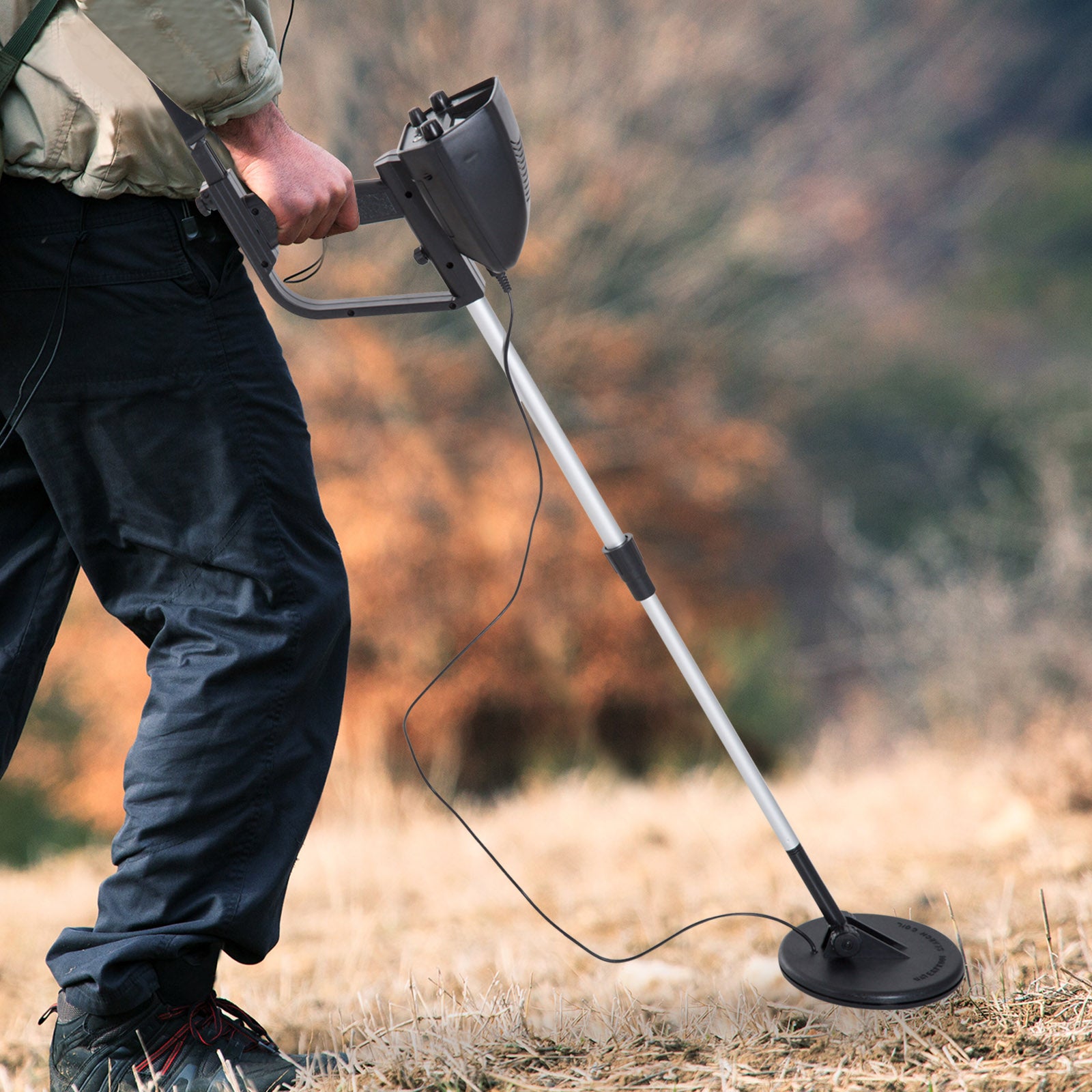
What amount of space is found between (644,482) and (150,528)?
4.07 m

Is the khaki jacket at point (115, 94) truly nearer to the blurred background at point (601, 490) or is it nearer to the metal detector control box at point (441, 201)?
the metal detector control box at point (441, 201)

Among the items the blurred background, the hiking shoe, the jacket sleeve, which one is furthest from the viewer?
the blurred background

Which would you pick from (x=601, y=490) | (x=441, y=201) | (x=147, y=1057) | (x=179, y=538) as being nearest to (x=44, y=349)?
(x=179, y=538)

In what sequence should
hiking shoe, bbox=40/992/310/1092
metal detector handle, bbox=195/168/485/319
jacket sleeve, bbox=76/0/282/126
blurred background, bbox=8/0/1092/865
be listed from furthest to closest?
blurred background, bbox=8/0/1092/865 → hiking shoe, bbox=40/992/310/1092 → metal detector handle, bbox=195/168/485/319 → jacket sleeve, bbox=76/0/282/126

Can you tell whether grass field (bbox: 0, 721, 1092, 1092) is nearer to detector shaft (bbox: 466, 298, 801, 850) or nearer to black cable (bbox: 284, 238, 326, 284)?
detector shaft (bbox: 466, 298, 801, 850)

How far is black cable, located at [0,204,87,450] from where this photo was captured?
1.25m

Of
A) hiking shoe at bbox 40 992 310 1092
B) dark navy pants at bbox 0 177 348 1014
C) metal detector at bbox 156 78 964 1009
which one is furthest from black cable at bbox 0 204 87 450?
hiking shoe at bbox 40 992 310 1092

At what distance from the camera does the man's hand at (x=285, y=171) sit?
4.09 feet

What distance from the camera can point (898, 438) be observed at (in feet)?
25.5

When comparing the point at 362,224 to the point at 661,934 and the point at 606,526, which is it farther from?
the point at 661,934

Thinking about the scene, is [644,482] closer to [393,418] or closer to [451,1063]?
[393,418]

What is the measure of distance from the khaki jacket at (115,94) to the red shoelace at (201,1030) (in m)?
0.94

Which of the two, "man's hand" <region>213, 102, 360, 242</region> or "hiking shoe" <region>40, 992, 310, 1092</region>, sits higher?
"man's hand" <region>213, 102, 360, 242</region>

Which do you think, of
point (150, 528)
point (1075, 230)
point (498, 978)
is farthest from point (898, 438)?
point (150, 528)
